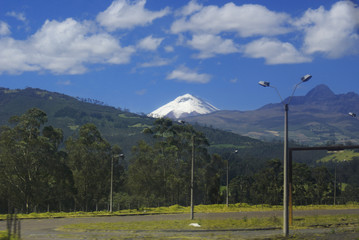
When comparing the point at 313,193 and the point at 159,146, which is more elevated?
the point at 159,146

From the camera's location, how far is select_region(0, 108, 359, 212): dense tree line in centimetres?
8625

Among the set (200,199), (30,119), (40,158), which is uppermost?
(30,119)

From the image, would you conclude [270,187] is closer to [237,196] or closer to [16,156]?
[237,196]

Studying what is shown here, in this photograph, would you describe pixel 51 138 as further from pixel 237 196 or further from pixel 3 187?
pixel 237 196

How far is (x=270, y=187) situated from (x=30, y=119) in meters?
60.3

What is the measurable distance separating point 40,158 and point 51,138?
783cm

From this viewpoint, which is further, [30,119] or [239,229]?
[30,119]

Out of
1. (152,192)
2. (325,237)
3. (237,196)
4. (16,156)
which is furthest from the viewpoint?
(237,196)

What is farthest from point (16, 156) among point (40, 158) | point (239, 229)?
point (239, 229)

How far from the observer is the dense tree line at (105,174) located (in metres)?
86.2

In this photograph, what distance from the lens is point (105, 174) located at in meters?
102

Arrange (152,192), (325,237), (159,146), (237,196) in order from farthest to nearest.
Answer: (237,196)
(159,146)
(152,192)
(325,237)

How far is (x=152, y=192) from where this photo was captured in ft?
359

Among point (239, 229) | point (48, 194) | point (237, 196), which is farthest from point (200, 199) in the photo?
point (239, 229)
